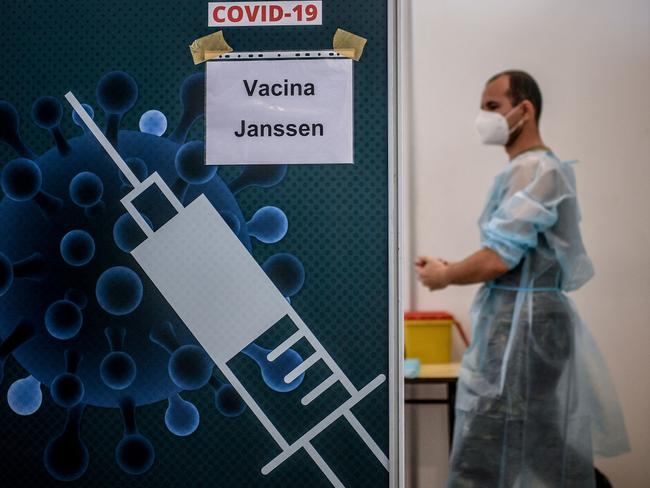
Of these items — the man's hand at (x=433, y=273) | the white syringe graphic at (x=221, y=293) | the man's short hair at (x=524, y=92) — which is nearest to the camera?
the white syringe graphic at (x=221, y=293)

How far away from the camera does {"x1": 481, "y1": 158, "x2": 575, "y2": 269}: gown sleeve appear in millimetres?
1981

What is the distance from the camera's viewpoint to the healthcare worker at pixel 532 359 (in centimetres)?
197

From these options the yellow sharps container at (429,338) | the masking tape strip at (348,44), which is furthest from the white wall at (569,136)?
the masking tape strip at (348,44)

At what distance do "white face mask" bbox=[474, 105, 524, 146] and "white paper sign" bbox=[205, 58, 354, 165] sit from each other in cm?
128

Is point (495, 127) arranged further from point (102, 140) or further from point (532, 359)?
point (102, 140)

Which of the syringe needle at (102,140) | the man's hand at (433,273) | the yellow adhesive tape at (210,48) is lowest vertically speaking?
the man's hand at (433,273)

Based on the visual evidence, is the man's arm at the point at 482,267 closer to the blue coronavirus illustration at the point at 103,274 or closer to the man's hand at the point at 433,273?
the man's hand at the point at 433,273

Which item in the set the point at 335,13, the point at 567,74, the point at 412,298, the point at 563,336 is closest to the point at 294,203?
the point at 335,13

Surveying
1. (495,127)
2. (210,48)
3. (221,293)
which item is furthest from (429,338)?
(210,48)

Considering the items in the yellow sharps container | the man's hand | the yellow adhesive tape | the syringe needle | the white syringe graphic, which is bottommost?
the yellow sharps container

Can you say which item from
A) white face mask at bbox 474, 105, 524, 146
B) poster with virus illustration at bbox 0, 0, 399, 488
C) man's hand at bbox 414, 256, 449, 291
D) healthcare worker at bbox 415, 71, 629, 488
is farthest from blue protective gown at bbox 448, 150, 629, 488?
poster with virus illustration at bbox 0, 0, 399, 488

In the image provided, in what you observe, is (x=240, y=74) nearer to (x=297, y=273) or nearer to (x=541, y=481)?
(x=297, y=273)

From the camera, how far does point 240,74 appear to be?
1175 mm

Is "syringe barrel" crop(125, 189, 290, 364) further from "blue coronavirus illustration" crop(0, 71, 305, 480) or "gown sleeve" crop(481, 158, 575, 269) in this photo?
"gown sleeve" crop(481, 158, 575, 269)
